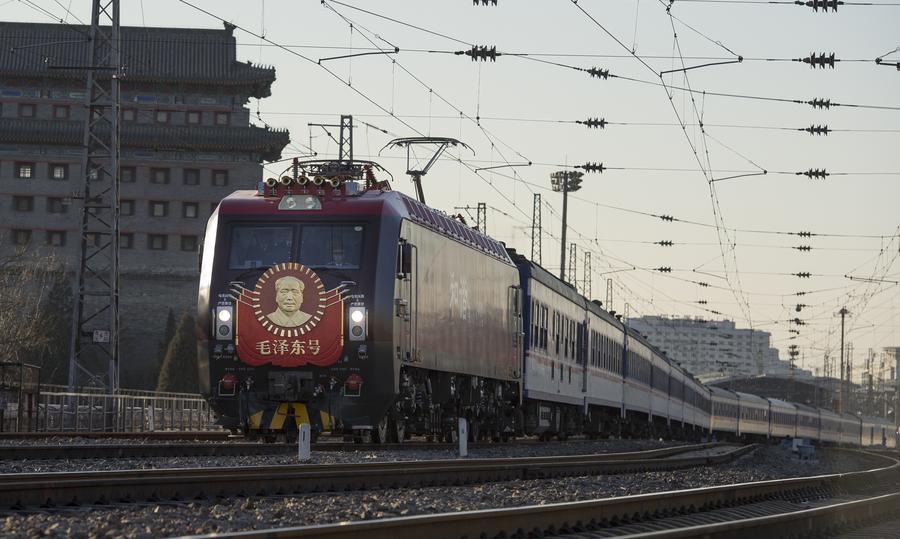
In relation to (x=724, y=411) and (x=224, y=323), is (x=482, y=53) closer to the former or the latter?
(x=224, y=323)

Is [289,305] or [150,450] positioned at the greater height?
[289,305]

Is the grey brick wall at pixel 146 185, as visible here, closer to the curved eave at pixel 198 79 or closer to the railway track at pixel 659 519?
the curved eave at pixel 198 79

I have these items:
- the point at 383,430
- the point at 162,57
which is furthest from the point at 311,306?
the point at 162,57

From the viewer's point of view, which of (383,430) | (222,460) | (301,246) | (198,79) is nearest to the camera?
(222,460)

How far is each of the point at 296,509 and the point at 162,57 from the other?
80.8 meters

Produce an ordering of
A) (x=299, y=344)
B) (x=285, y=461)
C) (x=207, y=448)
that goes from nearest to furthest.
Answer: (x=285, y=461) < (x=207, y=448) < (x=299, y=344)

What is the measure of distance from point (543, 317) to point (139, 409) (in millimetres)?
9562

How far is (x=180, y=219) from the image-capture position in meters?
90.1

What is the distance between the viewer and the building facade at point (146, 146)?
88.1 metres

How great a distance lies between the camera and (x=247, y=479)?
12797 mm

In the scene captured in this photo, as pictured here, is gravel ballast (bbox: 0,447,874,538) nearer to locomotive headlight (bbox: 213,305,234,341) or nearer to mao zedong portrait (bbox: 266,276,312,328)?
mao zedong portrait (bbox: 266,276,312,328)

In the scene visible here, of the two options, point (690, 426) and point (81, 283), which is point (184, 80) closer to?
point (690, 426)

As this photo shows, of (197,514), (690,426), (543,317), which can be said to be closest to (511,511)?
(197,514)

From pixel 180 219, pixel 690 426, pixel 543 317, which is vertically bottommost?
pixel 690 426
